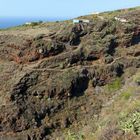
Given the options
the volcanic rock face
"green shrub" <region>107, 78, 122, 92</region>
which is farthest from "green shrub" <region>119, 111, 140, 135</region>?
"green shrub" <region>107, 78, 122, 92</region>

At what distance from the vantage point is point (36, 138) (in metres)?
23.9

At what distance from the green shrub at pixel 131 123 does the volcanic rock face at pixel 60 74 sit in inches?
292

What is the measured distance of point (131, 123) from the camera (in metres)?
15.5

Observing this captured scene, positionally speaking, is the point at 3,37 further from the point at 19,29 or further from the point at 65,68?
the point at 65,68

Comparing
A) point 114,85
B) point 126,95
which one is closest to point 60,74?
point 114,85

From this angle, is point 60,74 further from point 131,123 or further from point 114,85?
point 131,123

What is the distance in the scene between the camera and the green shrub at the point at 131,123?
15.0 metres

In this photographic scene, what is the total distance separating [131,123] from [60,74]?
1134 cm

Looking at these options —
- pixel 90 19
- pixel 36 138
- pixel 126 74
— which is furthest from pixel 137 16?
pixel 36 138

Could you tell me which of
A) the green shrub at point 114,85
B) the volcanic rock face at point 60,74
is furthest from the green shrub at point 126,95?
the green shrub at point 114,85

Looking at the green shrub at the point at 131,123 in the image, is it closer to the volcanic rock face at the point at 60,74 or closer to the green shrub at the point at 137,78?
the volcanic rock face at the point at 60,74

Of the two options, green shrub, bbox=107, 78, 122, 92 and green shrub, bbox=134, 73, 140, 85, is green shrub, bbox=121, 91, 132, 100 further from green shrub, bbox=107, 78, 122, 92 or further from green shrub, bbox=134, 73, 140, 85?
green shrub, bbox=107, 78, 122, 92

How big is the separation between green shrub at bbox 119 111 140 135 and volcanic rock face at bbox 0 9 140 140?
7.42 m

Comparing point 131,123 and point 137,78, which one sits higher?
point 131,123
